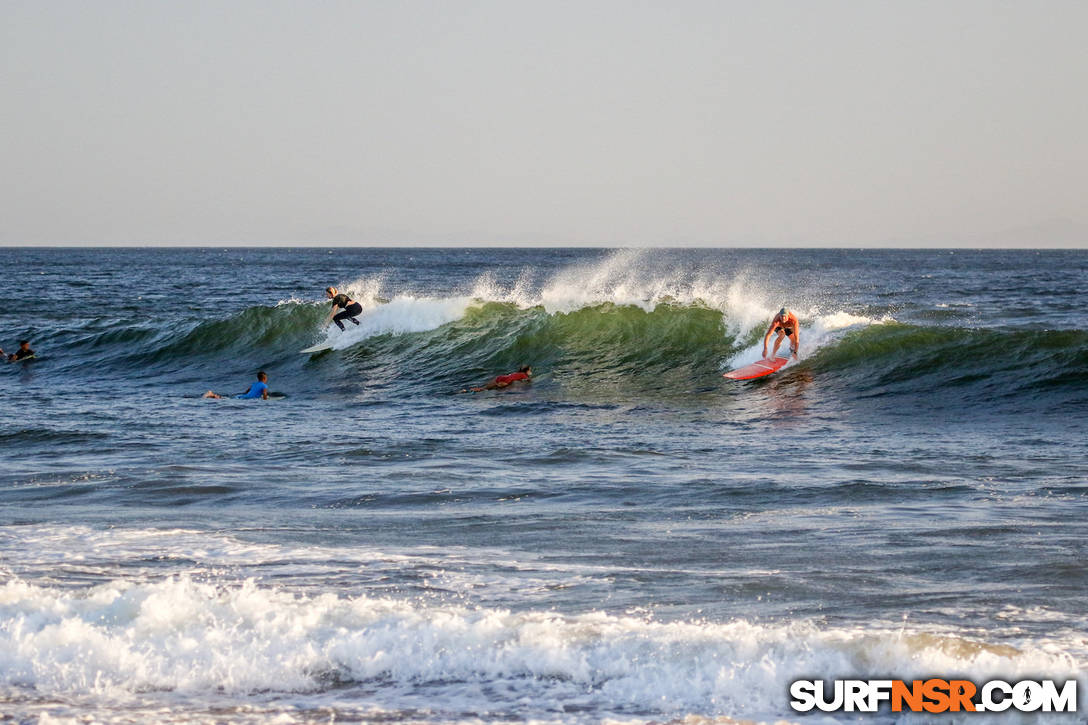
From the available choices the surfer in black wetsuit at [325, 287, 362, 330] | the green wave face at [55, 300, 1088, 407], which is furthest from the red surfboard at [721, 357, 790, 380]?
the surfer in black wetsuit at [325, 287, 362, 330]

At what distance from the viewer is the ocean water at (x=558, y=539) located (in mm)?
5812

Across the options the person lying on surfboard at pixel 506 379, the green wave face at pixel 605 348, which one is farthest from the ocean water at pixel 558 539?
the person lying on surfboard at pixel 506 379

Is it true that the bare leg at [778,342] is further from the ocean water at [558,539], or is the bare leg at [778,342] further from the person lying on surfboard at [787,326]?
the ocean water at [558,539]

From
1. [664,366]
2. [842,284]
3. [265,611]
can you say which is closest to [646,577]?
[265,611]

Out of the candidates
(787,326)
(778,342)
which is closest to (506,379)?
(778,342)

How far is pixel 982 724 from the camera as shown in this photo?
527 cm

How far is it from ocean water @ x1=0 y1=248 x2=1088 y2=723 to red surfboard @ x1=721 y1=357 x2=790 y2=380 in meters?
0.21

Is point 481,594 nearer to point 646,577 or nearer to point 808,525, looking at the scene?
point 646,577

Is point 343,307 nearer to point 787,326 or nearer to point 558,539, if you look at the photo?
point 787,326

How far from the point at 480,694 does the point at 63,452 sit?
9350 mm

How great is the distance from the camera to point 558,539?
864 centimetres

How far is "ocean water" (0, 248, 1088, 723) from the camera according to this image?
19.1 feet

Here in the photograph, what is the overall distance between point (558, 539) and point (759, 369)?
39.5ft

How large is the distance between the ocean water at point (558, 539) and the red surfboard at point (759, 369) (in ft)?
0.68
